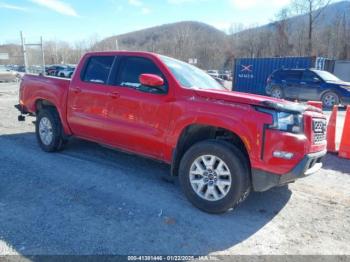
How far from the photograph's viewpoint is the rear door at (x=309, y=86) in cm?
1527

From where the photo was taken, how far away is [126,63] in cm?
471

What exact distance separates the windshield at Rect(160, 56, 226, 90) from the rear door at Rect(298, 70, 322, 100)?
39.7 feet

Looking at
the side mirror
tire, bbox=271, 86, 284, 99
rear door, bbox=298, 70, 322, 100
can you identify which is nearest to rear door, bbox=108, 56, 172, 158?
the side mirror

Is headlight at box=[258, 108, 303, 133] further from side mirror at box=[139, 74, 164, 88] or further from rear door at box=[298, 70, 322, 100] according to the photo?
rear door at box=[298, 70, 322, 100]

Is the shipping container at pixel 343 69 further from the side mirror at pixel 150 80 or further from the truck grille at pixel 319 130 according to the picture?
the side mirror at pixel 150 80

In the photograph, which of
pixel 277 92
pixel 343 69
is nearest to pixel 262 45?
pixel 343 69

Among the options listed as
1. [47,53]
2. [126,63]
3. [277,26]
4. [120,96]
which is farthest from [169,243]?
[47,53]

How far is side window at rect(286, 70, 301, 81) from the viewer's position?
16.2 m

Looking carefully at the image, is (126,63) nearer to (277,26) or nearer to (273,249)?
(273,249)

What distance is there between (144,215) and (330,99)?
1376 cm

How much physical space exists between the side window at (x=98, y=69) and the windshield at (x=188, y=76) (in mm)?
988

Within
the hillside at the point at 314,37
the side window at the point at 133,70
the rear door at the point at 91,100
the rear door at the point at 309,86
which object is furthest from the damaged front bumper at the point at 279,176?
the hillside at the point at 314,37

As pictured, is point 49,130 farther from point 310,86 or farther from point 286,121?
point 310,86

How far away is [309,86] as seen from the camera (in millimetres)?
15531
